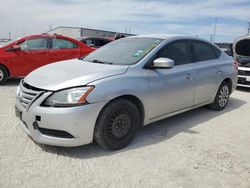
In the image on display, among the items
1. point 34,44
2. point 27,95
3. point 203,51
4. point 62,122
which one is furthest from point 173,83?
point 34,44

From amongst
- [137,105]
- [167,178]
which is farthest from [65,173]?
[137,105]

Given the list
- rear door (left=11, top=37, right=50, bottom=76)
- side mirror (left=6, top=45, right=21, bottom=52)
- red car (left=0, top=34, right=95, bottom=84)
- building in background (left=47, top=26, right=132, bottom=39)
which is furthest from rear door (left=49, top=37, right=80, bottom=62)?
building in background (left=47, top=26, right=132, bottom=39)

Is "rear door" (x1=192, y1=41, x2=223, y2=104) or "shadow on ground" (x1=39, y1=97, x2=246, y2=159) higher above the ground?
"rear door" (x1=192, y1=41, x2=223, y2=104)

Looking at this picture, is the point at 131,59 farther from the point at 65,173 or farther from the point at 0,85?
the point at 0,85

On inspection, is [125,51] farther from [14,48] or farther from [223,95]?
[14,48]

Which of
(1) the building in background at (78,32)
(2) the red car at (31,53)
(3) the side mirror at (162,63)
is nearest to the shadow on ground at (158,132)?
(3) the side mirror at (162,63)

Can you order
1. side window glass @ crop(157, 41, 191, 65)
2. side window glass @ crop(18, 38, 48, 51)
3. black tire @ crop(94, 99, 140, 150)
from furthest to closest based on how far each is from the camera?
side window glass @ crop(18, 38, 48, 51), side window glass @ crop(157, 41, 191, 65), black tire @ crop(94, 99, 140, 150)

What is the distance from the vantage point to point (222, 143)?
13.6 ft

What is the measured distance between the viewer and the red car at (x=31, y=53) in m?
7.86

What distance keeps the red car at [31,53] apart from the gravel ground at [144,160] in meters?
3.51

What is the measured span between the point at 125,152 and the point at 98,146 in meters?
0.41

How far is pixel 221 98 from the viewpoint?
5.88 metres

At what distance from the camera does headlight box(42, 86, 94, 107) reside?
329cm

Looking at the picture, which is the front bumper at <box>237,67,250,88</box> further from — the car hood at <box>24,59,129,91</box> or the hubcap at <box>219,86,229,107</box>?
the car hood at <box>24,59,129,91</box>
